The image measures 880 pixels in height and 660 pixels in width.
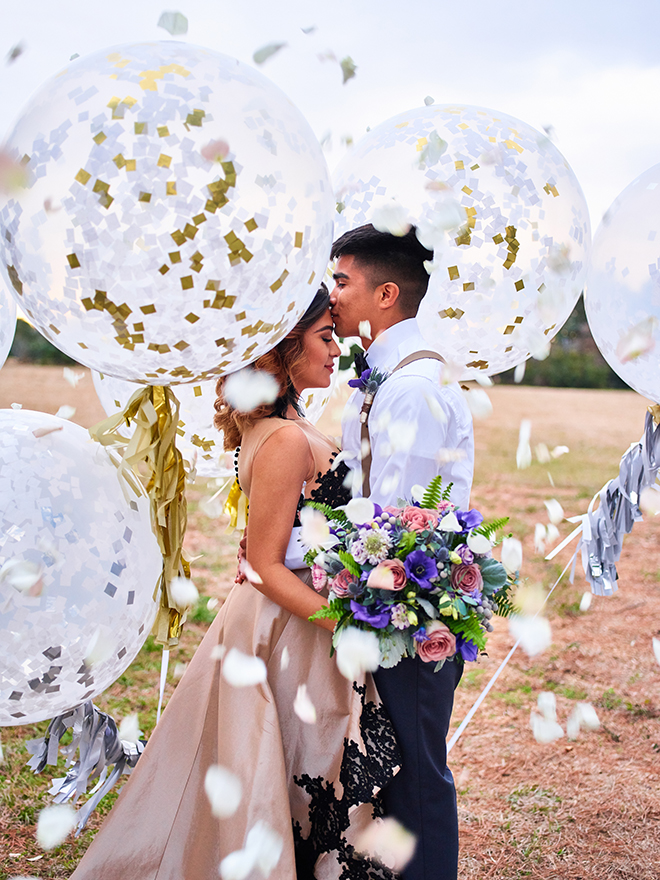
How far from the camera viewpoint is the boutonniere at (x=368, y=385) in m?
2.16

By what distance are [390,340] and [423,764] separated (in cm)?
119

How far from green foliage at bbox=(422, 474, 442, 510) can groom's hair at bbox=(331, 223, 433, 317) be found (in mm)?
706

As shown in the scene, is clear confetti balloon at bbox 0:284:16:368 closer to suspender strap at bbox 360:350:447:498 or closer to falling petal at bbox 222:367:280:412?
falling petal at bbox 222:367:280:412

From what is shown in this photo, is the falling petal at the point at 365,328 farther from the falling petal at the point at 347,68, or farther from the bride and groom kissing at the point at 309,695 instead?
the falling petal at the point at 347,68

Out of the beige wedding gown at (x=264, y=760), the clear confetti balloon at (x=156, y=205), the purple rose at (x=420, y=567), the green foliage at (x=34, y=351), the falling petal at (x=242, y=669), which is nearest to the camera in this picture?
the clear confetti balloon at (x=156, y=205)

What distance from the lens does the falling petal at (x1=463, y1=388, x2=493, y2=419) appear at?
216 cm

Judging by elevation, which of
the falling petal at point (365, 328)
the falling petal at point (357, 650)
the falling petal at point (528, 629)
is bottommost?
the falling petal at point (528, 629)

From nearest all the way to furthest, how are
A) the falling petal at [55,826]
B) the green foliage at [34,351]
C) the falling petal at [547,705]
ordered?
the falling petal at [55,826] < the falling petal at [547,705] < the green foliage at [34,351]

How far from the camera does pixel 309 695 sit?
216 cm

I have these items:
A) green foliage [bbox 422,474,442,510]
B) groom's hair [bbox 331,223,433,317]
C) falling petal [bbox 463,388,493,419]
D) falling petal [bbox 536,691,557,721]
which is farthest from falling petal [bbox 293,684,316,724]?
falling petal [bbox 536,691,557,721]

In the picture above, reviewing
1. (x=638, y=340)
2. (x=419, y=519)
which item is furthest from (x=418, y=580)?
(x=638, y=340)

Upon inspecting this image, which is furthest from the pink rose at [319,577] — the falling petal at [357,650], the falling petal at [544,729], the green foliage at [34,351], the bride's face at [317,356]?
the green foliage at [34,351]

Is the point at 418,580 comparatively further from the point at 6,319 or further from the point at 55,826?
the point at 55,826
